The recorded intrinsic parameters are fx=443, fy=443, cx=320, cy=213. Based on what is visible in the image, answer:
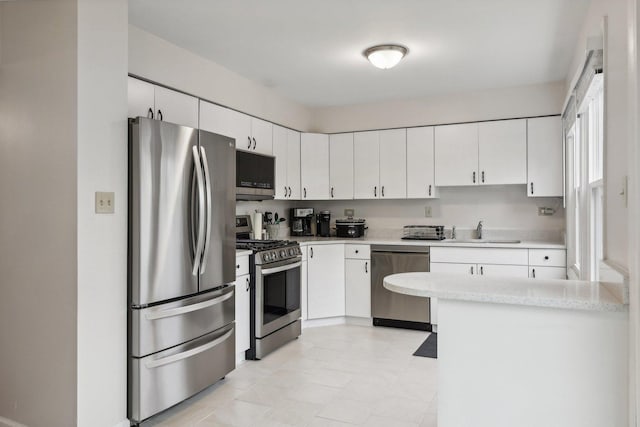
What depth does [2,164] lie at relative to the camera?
8.04 feet

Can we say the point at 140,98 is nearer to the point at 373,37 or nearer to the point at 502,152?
the point at 373,37

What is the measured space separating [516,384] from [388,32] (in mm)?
2404

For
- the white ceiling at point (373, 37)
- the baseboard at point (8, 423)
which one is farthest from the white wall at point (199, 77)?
the baseboard at point (8, 423)

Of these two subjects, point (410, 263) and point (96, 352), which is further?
point (410, 263)

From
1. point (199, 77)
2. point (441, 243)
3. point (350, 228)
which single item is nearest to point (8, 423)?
point (199, 77)

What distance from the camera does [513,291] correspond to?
1841 mm

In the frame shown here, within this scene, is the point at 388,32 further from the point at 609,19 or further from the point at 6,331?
the point at 6,331

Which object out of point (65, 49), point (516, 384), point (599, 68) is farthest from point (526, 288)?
point (65, 49)

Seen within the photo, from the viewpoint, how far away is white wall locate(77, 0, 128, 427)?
221 cm

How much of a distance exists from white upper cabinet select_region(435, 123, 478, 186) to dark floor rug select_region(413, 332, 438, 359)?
162 cm

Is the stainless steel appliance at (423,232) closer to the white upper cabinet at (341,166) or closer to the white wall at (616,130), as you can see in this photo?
the white upper cabinet at (341,166)

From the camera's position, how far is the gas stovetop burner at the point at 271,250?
3637 millimetres

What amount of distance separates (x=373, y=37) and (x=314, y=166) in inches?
81.8

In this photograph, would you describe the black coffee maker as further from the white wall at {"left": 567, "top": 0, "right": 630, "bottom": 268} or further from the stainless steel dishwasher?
the white wall at {"left": 567, "top": 0, "right": 630, "bottom": 268}
